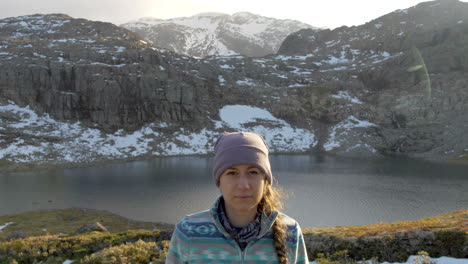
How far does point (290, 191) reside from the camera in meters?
37.4

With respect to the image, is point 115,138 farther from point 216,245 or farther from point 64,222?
point 216,245

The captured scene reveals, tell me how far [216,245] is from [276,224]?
0.74m

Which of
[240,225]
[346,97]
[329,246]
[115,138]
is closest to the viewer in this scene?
[240,225]

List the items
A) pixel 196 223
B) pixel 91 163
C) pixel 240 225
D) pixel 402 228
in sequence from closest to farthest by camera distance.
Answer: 1. pixel 196 223
2. pixel 240 225
3. pixel 402 228
4. pixel 91 163

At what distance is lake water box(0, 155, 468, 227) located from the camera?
41.6 meters

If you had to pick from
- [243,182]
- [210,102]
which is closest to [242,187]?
[243,182]

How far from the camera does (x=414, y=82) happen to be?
140m

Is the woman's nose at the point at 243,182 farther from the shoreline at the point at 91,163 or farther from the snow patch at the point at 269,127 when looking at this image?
the snow patch at the point at 269,127

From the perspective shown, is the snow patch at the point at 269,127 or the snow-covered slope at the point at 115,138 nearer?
the snow-covered slope at the point at 115,138

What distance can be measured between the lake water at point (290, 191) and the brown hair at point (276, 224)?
28.9 meters

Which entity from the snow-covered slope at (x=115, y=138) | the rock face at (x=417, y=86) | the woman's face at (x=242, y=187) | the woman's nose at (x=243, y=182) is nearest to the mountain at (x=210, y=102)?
the snow-covered slope at (x=115, y=138)

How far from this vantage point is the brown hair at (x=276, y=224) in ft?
11.5

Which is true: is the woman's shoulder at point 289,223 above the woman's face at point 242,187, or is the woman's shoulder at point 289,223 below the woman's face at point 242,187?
below

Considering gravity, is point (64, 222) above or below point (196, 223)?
below
